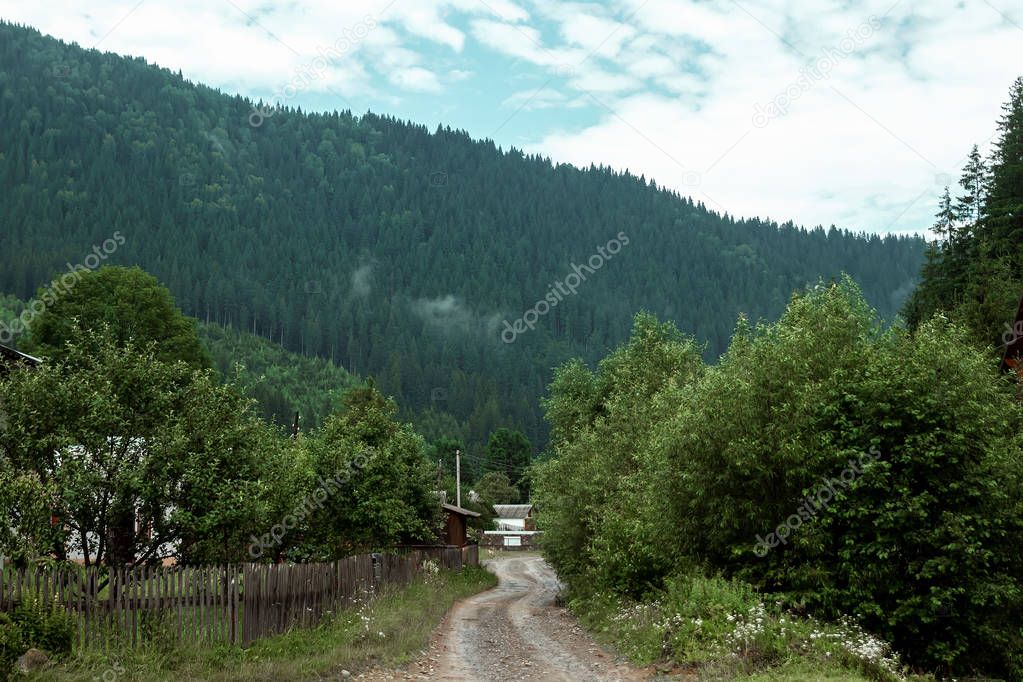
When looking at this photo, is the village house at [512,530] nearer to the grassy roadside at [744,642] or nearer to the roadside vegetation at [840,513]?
the roadside vegetation at [840,513]

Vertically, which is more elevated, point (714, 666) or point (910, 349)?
point (910, 349)

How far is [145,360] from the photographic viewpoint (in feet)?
58.2

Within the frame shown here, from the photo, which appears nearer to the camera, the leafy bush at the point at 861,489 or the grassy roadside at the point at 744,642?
the grassy roadside at the point at 744,642

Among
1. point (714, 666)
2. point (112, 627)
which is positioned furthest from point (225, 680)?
point (714, 666)

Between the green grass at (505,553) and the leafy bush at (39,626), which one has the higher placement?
the leafy bush at (39,626)

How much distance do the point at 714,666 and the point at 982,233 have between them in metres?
45.6

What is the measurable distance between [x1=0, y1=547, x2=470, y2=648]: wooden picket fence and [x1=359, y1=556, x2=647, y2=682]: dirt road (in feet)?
9.72

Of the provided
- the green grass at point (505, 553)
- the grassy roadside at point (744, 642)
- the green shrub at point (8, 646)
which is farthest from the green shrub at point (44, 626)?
the green grass at point (505, 553)

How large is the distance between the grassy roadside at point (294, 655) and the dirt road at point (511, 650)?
722mm

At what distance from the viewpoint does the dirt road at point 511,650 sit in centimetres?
1819

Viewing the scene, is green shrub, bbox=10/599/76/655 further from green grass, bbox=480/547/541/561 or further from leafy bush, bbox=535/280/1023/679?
green grass, bbox=480/547/541/561

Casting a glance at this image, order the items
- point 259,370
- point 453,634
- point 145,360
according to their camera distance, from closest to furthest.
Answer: point 145,360, point 453,634, point 259,370

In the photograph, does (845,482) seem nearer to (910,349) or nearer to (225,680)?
(910,349)

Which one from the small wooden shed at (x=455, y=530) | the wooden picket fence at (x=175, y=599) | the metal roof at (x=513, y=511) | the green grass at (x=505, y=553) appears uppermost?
the wooden picket fence at (x=175, y=599)
